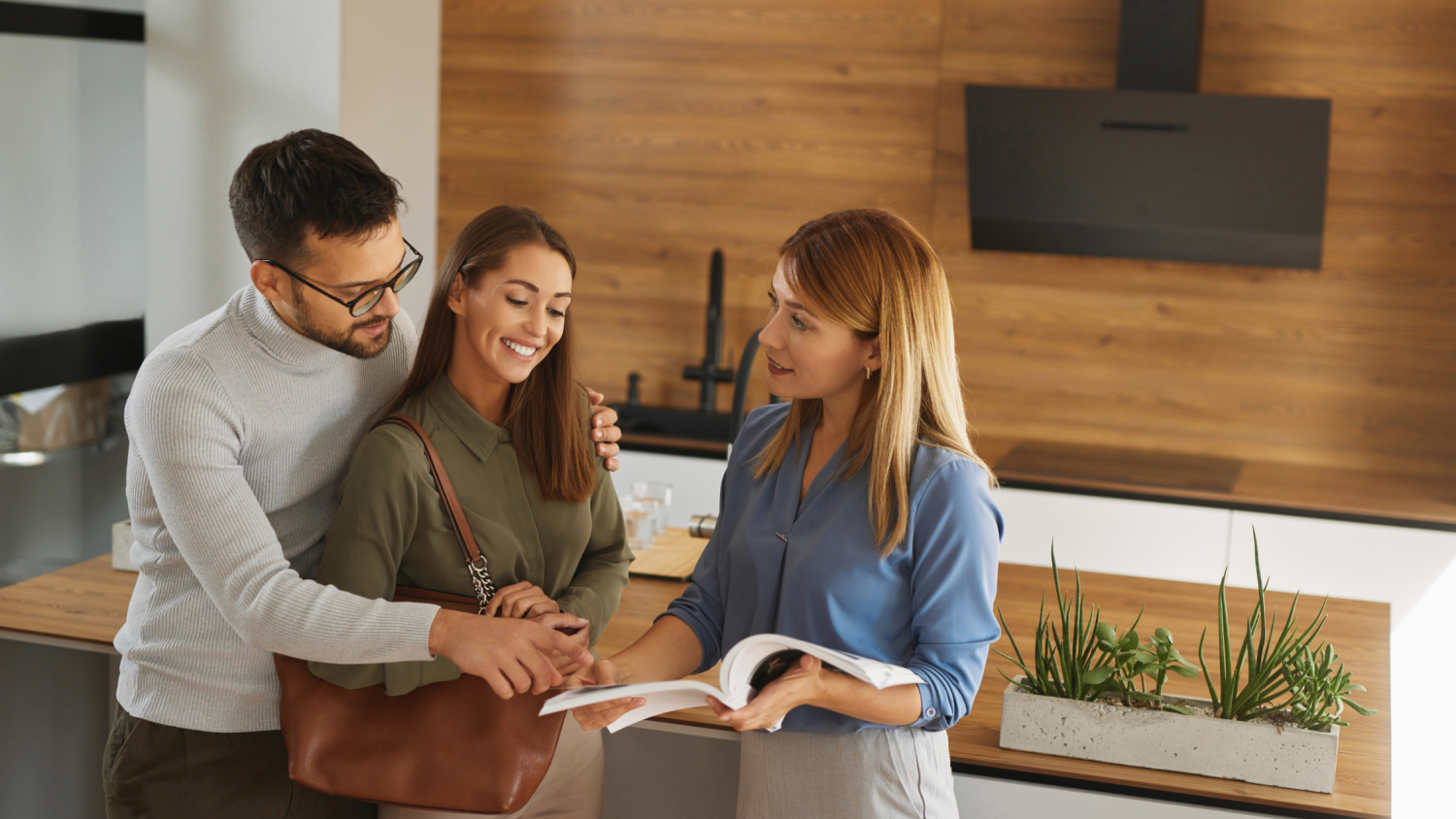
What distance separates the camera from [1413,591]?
10.2 ft

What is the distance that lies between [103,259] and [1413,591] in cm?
354

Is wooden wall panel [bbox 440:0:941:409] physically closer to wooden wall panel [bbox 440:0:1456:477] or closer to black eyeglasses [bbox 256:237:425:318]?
wooden wall panel [bbox 440:0:1456:477]

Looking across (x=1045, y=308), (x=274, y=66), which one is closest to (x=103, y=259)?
(x=274, y=66)

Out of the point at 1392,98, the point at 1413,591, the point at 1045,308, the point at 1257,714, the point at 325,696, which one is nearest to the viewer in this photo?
the point at 325,696

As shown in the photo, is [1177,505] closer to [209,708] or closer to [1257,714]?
[1257,714]

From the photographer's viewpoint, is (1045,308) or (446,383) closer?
(446,383)

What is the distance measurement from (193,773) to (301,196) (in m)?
0.69

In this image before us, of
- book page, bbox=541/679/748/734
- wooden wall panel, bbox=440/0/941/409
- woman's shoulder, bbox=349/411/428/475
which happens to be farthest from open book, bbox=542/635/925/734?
wooden wall panel, bbox=440/0/941/409

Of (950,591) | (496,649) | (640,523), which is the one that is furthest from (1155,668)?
(640,523)

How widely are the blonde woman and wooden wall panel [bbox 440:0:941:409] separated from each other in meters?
2.46

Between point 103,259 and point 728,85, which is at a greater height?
point 728,85

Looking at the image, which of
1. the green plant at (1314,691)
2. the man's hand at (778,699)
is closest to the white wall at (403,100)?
the man's hand at (778,699)

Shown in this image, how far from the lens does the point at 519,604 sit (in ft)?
4.62

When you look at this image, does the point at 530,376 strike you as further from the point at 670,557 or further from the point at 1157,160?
the point at 1157,160
